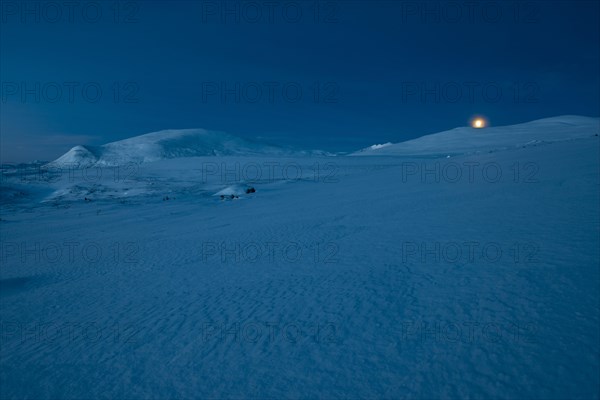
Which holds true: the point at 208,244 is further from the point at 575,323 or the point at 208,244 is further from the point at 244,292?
the point at 575,323

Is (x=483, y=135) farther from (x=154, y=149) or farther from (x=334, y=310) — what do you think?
(x=154, y=149)

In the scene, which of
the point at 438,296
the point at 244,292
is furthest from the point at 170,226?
the point at 438,296

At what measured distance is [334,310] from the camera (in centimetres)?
211

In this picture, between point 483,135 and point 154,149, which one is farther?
point 154,149

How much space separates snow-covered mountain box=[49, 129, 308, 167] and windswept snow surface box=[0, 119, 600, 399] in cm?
5759

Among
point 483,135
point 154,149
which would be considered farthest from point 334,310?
point 154,149

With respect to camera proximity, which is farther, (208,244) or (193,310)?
(208,244)

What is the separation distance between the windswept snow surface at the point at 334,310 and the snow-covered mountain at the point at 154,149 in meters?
57.6

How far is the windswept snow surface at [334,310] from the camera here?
1467 millimetres

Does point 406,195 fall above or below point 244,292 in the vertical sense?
above

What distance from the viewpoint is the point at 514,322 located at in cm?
169

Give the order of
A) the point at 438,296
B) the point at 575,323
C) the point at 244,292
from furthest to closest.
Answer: the point at 244,292 < the point at 438,296 < the point at 575,323

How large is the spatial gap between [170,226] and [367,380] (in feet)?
18.7

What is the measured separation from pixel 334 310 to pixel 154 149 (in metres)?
69.6
